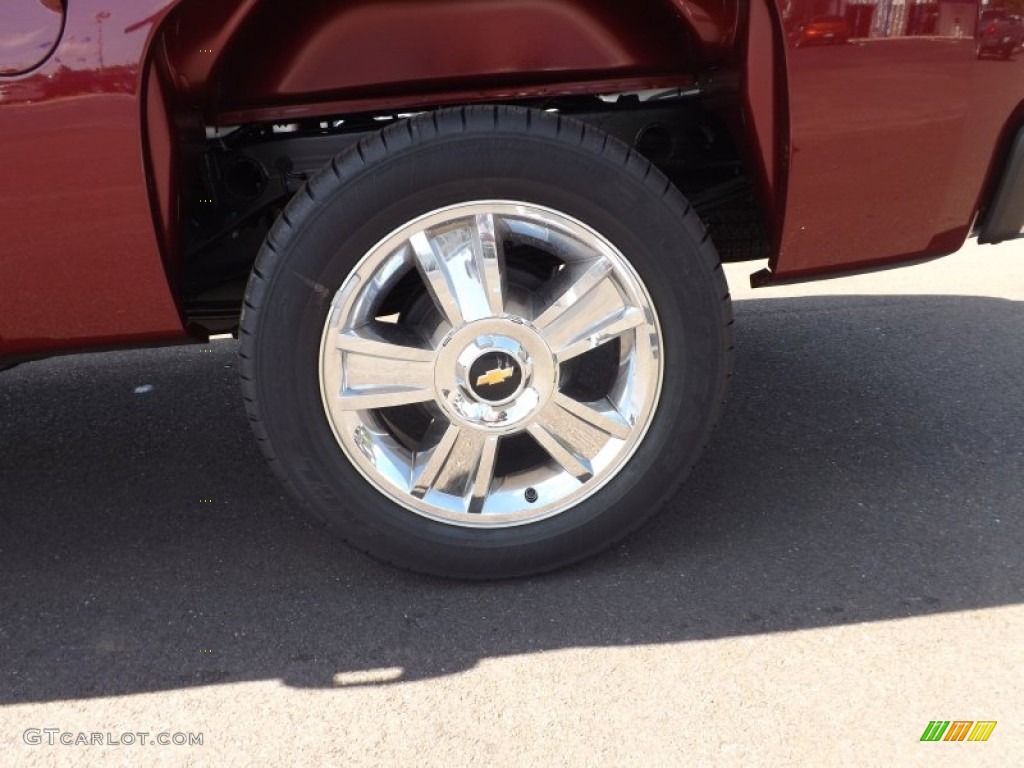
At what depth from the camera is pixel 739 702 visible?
1712 millimetres

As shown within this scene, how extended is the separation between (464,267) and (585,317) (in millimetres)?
284

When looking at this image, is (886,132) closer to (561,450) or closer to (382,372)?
(561,450)

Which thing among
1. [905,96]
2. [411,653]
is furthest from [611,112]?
[411,653]

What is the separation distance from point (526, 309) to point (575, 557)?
0.57m

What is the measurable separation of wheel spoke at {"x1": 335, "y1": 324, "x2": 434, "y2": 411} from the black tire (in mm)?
72

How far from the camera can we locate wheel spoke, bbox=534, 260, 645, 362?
1976 millimetres

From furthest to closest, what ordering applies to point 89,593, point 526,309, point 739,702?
point 89,593 → point 526,309 → point 739,702

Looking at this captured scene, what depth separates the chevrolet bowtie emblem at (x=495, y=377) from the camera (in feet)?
6.51

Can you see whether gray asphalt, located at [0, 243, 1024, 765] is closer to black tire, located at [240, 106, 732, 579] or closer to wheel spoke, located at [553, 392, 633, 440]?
black tire, located at [240, 106, 732, 579]

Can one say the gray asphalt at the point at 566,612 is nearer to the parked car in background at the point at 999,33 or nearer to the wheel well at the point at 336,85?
the wheel well at the point at 336,85

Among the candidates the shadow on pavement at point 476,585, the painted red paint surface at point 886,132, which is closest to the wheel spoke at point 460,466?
the shadow on pavement at point 476,585

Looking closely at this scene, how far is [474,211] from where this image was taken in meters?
1.91

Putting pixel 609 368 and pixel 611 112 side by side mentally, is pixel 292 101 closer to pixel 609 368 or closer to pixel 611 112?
pixel 611 112

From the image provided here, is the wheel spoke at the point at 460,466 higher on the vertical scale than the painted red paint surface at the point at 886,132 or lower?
Answer: lower
